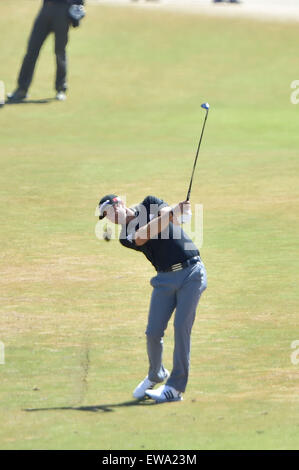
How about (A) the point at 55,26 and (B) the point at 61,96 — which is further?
(B) the point at 61,96

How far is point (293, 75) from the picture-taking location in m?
24.4

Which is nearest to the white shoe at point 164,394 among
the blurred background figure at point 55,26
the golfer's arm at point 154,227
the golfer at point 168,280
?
the golfer at point 168,280

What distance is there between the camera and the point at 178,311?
9258 mm

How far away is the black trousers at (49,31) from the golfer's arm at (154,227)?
1264 cm

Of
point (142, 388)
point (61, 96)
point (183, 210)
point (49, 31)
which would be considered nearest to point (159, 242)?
point (183, 210)

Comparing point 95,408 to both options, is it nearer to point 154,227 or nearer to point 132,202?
point 154,227

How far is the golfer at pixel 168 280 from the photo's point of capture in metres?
9.25

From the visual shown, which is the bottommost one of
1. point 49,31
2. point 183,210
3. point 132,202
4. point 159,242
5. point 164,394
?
point 164,394

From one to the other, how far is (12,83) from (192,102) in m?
4.04

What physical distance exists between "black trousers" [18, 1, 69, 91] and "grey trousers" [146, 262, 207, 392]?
1266cm

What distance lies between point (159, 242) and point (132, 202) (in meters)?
7.09

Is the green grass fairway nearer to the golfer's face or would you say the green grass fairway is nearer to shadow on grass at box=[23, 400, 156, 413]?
shadow on grass at box=[23, 400, 156, 413]

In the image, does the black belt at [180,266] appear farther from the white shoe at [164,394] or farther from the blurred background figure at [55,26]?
the blurred background figure at [55,26]

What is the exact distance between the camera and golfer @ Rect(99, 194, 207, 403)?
925 cm
